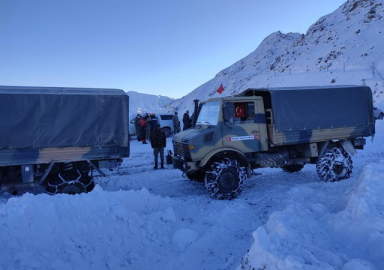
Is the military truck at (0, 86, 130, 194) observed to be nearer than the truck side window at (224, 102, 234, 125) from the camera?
Yes

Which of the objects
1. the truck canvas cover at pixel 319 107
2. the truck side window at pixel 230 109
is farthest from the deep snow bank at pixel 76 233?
the truck canvas cover at pixel 319 107

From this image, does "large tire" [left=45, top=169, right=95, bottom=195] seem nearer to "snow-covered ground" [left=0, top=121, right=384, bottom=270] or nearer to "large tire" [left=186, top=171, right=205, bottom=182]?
"snow-covered ground" [left=0, top=121, right=384, bottom=270]

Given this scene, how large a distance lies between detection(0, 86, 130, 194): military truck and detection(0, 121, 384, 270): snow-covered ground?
1784 mm

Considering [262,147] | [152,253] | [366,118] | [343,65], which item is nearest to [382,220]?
[152,253]

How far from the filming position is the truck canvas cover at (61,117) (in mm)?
5914

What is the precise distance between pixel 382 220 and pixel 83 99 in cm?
615

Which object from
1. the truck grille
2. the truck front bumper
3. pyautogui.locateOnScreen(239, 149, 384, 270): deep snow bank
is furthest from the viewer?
the truck grille

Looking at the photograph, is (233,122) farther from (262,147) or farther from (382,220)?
(382,220)

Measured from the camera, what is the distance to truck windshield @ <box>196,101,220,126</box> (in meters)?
6.60

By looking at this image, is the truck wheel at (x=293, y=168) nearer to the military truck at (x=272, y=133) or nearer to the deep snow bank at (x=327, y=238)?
the military truck at (x=272, y=133)

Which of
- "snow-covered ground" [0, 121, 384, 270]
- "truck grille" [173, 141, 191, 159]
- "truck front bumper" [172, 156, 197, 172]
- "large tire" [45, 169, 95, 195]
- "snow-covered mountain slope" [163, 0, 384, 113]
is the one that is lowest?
"snow-covered ground" [0, 121, 384, 270]

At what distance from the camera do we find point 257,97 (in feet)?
22.6

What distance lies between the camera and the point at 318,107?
7289 mm

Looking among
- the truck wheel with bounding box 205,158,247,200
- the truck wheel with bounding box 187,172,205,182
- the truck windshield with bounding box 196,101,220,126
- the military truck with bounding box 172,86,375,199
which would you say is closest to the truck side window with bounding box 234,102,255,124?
the military truck with bounding box 172,86,375,199
